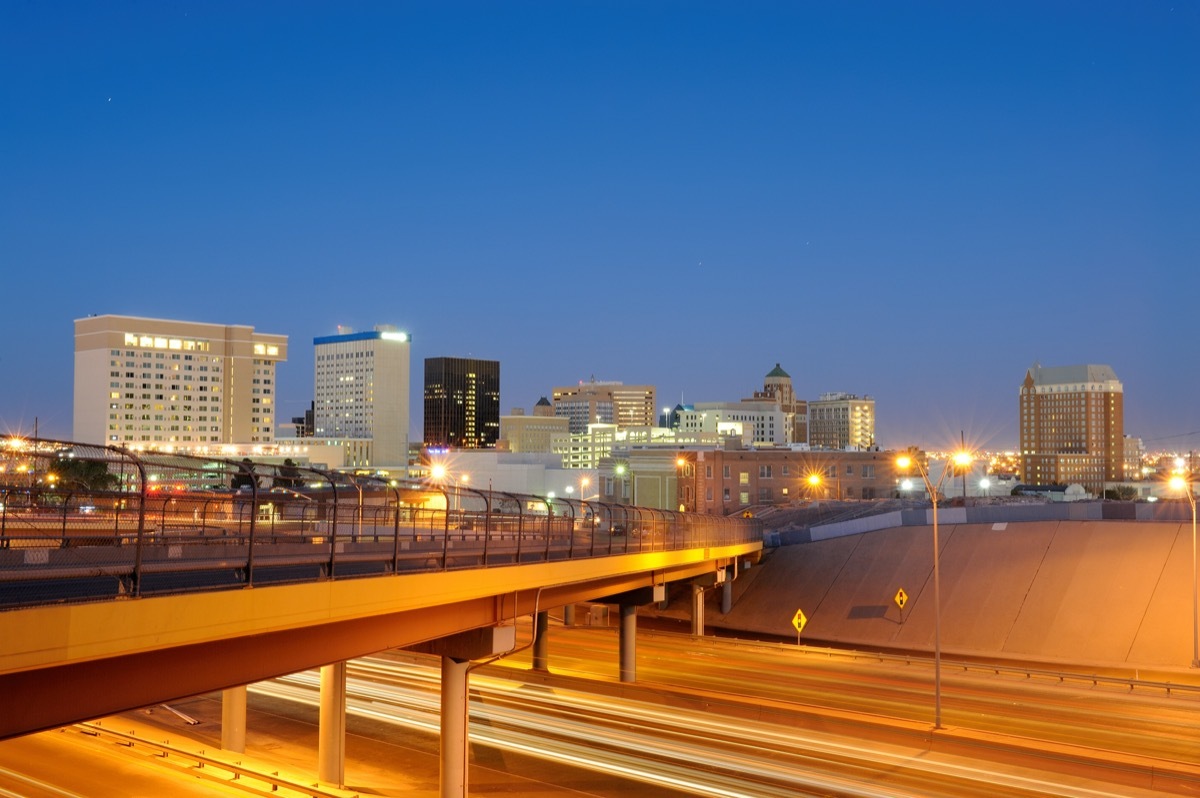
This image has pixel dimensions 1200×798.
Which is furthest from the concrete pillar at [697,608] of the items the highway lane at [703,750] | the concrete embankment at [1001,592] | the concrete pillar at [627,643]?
the highway lane at [703,750]

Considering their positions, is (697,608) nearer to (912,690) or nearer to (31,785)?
(912,690)

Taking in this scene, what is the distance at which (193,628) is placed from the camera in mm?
12891

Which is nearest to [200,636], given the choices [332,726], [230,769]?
[332,726]

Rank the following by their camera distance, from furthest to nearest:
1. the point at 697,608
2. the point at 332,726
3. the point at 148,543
→ the point at 697,608
the point at 332,726
the point at 148,543

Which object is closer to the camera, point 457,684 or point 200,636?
point 200,636

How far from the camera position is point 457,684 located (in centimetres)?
2405

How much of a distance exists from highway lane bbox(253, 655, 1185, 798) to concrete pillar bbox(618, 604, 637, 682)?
18.6 ft

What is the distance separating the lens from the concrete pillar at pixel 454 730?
23.1m

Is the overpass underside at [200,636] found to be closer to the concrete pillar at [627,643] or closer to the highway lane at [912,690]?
the highway lane at [912,690]

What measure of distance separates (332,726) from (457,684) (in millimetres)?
4554

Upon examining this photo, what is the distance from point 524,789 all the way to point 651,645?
28226 millimetres

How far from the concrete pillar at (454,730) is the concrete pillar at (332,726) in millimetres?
3587

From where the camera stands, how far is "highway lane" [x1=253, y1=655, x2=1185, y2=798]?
82.1 feet

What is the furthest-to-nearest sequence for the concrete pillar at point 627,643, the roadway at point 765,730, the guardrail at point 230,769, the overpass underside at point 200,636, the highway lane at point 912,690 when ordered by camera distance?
the concrete pillar at point 627,643 < the highway lane at point 912,690 < the roadway at point 765,730 < the guardrail at point 230,769 < the overpass underside at point 200,636
